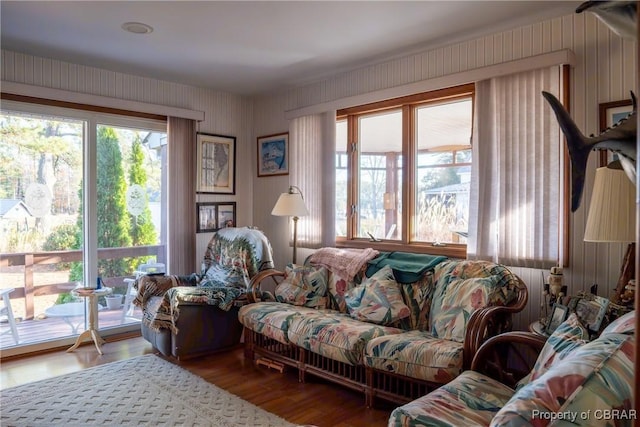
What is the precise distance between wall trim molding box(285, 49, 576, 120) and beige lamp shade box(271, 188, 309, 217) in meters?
0.92

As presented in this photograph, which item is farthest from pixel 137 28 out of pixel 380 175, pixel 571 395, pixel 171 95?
pixel 571 395

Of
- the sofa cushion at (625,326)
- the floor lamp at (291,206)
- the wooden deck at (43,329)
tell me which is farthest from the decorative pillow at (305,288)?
the sofa cushion at (625,326)

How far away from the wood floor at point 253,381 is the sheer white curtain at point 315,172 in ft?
4.54

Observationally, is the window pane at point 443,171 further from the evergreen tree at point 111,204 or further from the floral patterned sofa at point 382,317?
the evergreen tree at point 111,204

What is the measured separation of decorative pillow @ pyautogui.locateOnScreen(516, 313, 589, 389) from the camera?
169 centimetres

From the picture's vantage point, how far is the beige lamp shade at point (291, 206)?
13.6 feet

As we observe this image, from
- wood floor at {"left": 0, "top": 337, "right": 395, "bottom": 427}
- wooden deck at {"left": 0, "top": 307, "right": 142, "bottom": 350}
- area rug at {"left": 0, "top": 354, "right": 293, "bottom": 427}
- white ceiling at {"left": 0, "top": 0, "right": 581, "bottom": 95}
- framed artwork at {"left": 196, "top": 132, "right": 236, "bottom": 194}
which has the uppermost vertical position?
white ceiling at {"left": 0, "top": 0, "right": 581, "bottom": 95}

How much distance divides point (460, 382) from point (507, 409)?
0.76m

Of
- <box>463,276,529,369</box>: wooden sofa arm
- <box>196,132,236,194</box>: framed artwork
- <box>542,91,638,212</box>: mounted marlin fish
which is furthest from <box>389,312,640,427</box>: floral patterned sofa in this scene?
<box>196,132,236,194</box>: framed artwork

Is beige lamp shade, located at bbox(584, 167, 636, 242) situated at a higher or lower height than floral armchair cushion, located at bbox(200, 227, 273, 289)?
higher

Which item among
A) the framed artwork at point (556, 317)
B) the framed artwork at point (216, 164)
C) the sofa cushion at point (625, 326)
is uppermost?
the framed artwork at point (216, 164)

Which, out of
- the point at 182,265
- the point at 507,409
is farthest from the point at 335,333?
the point at 182,265

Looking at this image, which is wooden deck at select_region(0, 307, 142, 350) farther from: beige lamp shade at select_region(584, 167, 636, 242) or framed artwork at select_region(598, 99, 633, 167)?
framed artwork at select_region(598, 99, 633, 167)

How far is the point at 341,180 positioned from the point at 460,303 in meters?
1.94
